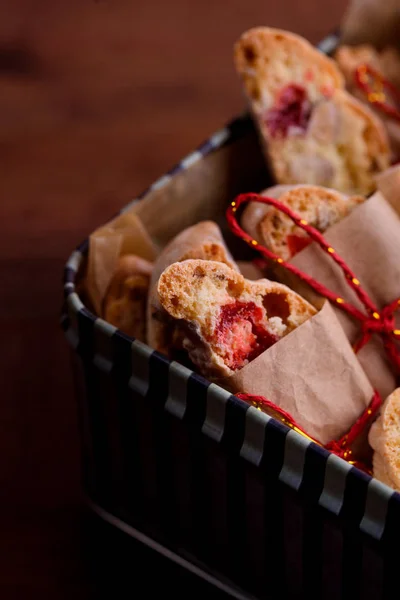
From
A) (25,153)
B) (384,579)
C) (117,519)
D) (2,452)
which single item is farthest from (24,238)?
(384,579)

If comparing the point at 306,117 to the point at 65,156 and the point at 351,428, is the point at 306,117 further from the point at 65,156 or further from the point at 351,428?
the point at 65,156

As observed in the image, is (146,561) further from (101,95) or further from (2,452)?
(101,95)

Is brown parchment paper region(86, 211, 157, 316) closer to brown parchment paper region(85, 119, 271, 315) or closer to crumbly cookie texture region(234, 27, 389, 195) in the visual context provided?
brown parchment paper region(85, 119, 271, 315)

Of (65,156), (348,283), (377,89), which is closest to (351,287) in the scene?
A: (348,283)

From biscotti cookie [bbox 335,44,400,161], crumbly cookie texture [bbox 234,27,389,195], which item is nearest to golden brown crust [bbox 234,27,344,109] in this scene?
crumbly cookie texture [bbox 234,27,389,195]

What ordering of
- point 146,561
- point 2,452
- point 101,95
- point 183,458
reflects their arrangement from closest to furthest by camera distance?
point 183,458 < point 146,561 < point 2,452 < point 101,95

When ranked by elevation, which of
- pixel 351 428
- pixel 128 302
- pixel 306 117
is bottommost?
pixel 351 428
